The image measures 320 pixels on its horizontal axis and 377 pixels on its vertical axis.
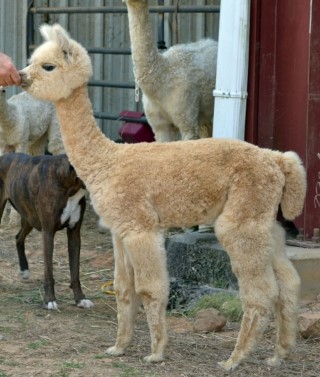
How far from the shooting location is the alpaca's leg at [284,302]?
558 centimetres

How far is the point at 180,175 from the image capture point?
5.54 metres

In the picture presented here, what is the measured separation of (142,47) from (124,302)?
3.42 m

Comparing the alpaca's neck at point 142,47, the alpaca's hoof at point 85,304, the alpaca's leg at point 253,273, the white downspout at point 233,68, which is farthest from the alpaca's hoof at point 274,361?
the alpaca's neck at point 142,47

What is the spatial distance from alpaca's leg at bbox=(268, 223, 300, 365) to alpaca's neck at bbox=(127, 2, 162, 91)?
3380 millimetres

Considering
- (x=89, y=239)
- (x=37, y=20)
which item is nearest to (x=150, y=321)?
(x=89, y=239)

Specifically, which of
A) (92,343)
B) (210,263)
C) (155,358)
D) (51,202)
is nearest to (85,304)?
(51,202)

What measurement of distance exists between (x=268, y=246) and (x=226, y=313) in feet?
4.77

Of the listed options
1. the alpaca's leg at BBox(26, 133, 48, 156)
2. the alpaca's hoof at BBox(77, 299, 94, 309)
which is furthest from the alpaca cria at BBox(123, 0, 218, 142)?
the alpaca's leg at BBox(26, 133, 48, 156)

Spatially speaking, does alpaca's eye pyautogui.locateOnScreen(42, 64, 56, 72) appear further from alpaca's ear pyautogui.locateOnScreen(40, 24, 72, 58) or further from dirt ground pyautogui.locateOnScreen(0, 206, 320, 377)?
dirt ground pyautogui.locateOnScreen(0, 206, 320, 377)

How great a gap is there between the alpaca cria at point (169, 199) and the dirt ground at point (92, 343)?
0.47ft

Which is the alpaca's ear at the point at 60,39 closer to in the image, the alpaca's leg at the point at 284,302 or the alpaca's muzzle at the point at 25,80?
the alpaca's muzzle at the point at 25,80

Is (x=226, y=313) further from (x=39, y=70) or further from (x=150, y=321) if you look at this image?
(x=39, y=70)

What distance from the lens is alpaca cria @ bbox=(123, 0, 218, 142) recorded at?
340 inches

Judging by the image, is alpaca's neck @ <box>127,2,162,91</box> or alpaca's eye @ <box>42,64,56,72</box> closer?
alpaca's eye @ <box>42,64,56,72</box>
